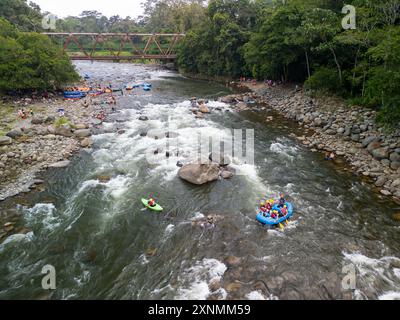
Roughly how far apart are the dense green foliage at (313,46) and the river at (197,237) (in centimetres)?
760

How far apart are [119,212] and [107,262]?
12.0ft

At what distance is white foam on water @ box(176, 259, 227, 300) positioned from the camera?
35.0ft

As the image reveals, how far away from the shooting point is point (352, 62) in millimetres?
28375

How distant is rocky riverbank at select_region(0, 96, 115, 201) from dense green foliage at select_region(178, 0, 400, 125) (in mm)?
22788

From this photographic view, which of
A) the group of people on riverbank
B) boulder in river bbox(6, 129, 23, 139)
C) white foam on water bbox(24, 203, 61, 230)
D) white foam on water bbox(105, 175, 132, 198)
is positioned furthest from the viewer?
the group of people on riverbank

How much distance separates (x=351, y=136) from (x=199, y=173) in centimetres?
1337

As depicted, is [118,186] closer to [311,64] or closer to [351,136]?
[351,136]

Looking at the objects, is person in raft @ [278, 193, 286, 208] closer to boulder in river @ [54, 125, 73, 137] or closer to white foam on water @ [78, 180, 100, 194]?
white foam on water @ [78, 180, 100, 194]

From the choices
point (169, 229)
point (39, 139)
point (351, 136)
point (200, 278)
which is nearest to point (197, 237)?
point (169, 229)

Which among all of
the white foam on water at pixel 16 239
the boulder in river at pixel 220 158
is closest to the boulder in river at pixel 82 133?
the boulder in river at pixel 220 158

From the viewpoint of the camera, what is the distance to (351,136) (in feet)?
74.6

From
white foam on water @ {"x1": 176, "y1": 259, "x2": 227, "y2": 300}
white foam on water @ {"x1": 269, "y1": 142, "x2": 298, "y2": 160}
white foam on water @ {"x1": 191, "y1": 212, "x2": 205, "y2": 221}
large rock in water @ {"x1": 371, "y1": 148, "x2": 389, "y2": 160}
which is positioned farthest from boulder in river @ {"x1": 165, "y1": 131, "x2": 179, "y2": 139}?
large rock in water @ {"x1": 371, "y1": 148, "x2": 389, "y2": 160}

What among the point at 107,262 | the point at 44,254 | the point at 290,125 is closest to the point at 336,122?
the point at 290,125

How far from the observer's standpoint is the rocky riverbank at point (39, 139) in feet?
60.9
